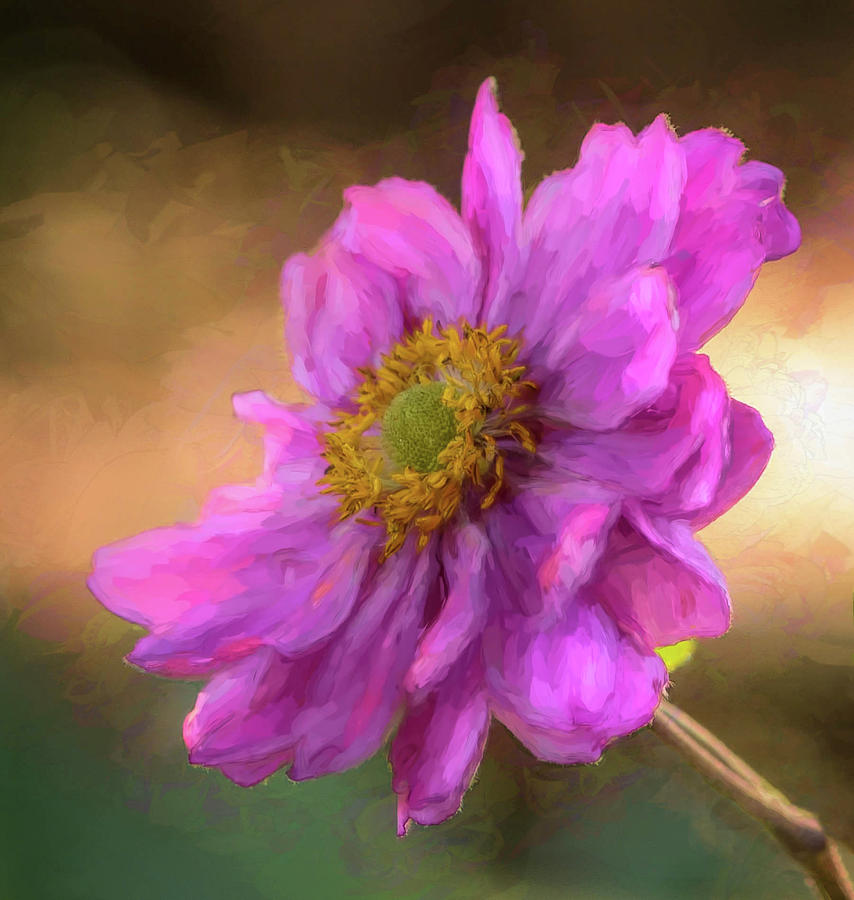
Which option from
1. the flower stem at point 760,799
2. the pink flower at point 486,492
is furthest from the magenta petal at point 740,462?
the flower stem at point 760,799

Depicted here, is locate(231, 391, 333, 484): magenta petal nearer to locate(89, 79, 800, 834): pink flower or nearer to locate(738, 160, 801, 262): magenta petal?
locate(89, 79, 800, 834): pink flower

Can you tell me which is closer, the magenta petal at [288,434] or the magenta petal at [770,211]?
the magenta petal at [770,211]

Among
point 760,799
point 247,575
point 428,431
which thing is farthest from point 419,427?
point 760,799

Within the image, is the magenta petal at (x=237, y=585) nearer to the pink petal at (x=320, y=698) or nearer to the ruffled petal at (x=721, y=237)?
the pink petal at (x=320, y=698)

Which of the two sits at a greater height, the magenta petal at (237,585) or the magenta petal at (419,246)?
the magenta petal at (419,246)

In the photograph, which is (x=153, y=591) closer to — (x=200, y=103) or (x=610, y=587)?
(x=610, y=587)

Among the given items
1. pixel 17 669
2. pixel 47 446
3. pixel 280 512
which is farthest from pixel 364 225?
pixel 17 669

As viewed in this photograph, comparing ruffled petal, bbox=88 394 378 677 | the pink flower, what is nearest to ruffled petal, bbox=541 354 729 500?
the pink flower
